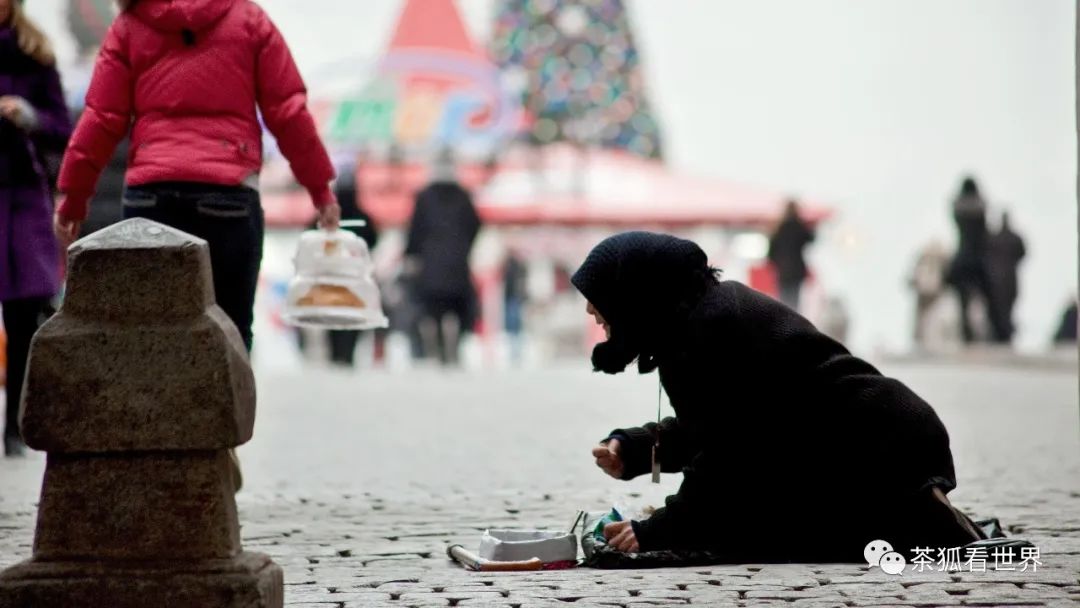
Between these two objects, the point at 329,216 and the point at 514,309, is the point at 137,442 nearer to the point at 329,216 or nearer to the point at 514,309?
the point at 329,216

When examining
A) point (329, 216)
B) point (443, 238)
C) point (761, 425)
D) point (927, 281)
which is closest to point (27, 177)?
point (329, 216)

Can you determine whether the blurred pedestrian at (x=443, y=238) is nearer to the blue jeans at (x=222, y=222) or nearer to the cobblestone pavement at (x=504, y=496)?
the cobblestone pavement at (x=504, y=496)

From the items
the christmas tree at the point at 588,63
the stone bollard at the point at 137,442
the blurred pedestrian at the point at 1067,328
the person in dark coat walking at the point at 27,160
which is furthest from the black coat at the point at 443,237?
the christmas tree at the point at 588,63

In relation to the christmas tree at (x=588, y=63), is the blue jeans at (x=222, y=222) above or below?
below

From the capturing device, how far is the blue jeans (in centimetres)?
640

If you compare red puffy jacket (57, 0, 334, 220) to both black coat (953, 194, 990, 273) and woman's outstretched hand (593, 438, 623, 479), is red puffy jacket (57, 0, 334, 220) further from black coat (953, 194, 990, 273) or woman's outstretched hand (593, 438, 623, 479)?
black coat (953, 194, 990, 273)

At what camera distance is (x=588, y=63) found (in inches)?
1538

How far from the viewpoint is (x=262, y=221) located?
6.61m

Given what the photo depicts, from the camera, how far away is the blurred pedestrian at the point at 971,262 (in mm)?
22047

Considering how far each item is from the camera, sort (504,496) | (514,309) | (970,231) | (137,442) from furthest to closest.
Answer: (514,309) < (970,231) < (504,496) < (137,442)

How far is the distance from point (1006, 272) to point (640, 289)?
18666mm

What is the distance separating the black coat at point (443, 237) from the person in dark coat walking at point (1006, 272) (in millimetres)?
7623

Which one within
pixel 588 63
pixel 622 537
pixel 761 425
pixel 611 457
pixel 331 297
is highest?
pixel 588 63

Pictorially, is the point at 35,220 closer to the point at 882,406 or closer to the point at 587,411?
the point at 882,406
